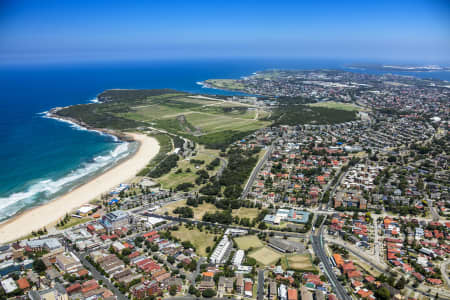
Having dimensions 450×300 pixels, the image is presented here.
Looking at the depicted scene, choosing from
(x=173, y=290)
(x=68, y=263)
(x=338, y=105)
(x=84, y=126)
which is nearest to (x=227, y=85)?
(x=338, y=105)

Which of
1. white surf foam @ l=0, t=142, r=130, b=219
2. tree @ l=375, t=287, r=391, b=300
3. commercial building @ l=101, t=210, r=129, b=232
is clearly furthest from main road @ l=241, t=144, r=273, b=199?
white surf foam @ l=0, t=142, r=130, b=219

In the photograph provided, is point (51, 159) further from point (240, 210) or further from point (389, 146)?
point (389, 146)

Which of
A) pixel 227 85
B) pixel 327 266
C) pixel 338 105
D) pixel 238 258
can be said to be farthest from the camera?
pixel 227 85

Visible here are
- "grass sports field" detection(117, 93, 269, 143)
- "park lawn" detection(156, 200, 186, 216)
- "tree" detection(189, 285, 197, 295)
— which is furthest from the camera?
"grass sports field" detection(117, 93, 269, 143)

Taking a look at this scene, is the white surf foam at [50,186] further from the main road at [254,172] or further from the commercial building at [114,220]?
the main road at [254,172]

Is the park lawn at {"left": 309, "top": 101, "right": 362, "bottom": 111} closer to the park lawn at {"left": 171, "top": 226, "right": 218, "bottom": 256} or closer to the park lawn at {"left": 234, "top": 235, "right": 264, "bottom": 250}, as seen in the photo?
the park lawn at {"left": 234, "top": 235, "right": 264, "bottom": 250}

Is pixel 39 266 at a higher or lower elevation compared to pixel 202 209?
lower

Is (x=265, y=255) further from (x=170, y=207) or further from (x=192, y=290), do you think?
(x=170, y=207)
